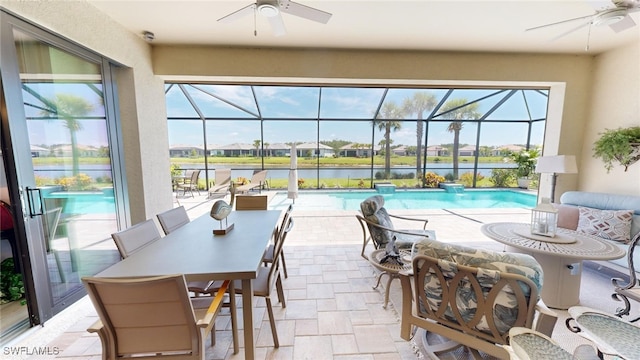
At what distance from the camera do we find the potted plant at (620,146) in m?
3.05

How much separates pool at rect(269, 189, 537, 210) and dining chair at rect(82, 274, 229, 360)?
16.7ft

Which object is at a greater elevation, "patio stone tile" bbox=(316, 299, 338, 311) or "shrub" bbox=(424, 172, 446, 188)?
"shrub" bbox=(424, 172, 446, 188)

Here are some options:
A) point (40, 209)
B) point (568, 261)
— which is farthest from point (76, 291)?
point (568, 261)

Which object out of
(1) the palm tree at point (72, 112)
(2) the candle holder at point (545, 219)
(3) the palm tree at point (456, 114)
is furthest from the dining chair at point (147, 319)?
(3) the palm tree at point (456, 114)

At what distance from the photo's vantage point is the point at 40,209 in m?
1.90

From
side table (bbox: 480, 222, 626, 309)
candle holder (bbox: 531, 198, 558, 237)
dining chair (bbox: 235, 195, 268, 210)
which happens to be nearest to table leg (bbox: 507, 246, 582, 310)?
side table (bbox: 480, 222, 626, 309)

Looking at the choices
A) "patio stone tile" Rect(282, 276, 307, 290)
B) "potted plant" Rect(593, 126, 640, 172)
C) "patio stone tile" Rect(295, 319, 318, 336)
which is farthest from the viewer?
"potted plant" Rect(593, 126, 640, 172)

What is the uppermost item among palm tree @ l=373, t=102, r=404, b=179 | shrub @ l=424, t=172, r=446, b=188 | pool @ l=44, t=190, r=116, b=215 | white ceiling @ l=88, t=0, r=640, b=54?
white ceiling @ l=88, t=0, r=640, b=54

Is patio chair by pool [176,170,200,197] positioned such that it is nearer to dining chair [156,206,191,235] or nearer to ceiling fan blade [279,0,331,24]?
dining chair [156,206,191,235]

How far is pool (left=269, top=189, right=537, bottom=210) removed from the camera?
264 inches

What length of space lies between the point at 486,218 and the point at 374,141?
381 cm

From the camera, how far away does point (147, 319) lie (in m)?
1.12

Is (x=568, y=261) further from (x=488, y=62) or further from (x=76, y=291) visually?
(x=76, y=291)

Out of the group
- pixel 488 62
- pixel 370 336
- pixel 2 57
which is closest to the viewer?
pixel 2 57
